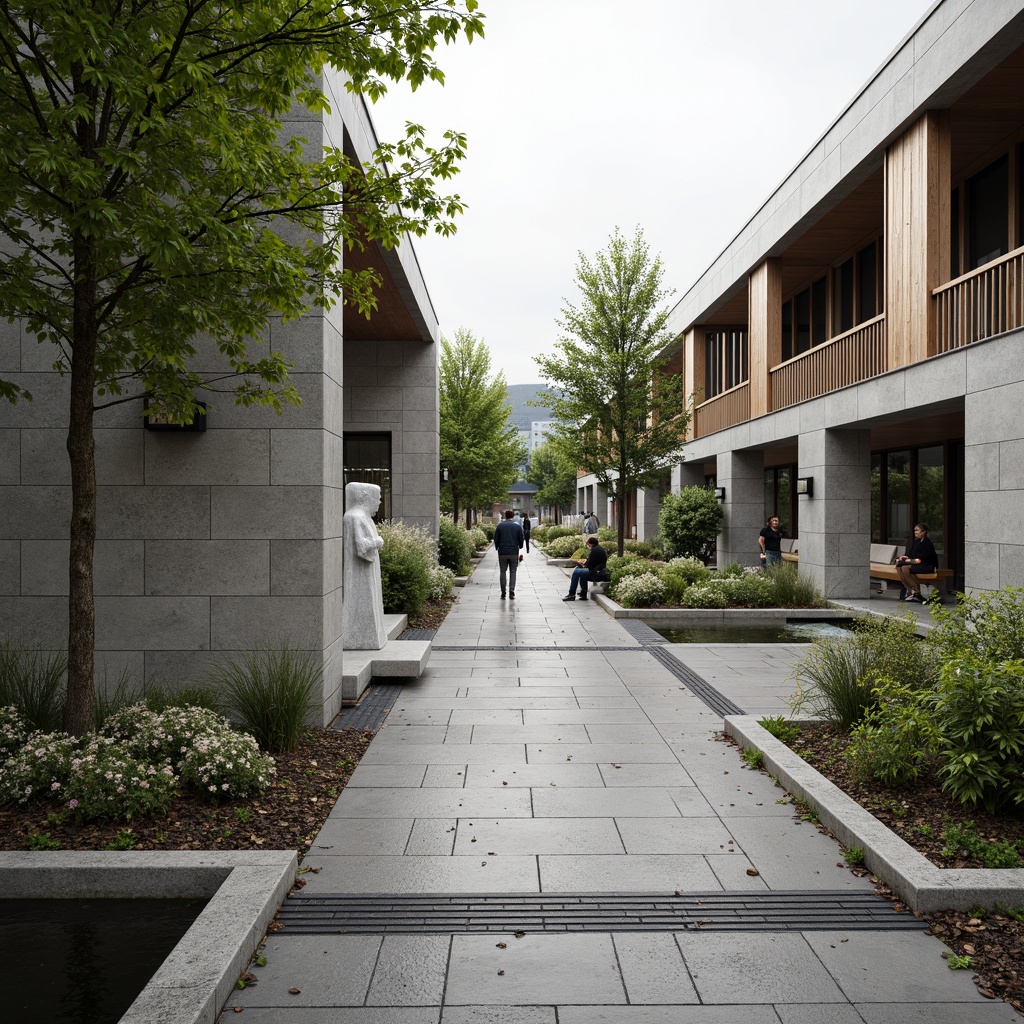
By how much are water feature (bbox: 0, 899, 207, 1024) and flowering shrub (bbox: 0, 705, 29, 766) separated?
1.47 m

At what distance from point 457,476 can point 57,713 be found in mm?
26297

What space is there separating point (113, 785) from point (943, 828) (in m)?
4.67

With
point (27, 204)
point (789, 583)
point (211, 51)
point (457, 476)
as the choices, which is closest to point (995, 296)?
point (789, 583)

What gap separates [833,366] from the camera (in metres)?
17.2

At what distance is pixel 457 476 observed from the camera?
1268 inches

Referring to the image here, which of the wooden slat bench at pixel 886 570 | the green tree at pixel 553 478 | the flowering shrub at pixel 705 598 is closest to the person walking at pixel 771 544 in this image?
the wooden slat bench at pixel 886 570

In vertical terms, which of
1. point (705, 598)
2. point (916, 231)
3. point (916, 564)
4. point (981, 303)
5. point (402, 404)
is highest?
point (916, 231)

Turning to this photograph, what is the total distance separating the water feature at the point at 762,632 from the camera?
43.6ft

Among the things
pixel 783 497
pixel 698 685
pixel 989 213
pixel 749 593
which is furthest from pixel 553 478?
pixel 698 685

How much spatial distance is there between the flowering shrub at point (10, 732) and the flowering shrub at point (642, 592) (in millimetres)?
11857

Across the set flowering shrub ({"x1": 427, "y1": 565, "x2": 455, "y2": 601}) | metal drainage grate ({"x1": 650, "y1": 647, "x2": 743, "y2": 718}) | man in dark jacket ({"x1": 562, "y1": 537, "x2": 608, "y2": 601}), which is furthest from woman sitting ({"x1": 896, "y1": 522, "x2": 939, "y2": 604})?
flowering shrub ({"x1": 427, "y1": 565, "x2": 455, "y2": 601})

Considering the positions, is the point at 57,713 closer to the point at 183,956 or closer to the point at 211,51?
the point at 183,956

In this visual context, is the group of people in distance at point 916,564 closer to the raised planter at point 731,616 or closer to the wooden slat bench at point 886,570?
the wooden slat bench at point 886,570

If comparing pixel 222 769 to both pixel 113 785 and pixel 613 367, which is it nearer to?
pixel 113 785
